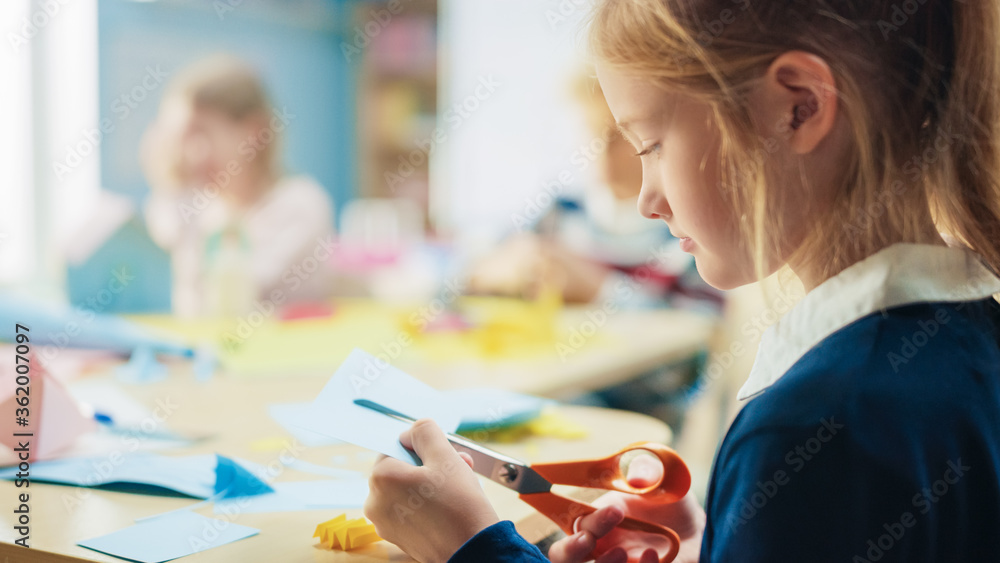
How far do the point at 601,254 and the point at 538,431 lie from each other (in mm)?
1539

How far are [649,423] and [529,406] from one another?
0.16m

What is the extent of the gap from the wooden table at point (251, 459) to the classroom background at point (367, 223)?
1.7 inches

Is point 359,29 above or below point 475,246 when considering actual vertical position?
above

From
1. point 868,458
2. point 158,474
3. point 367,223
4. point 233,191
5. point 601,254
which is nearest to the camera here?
point 868,458

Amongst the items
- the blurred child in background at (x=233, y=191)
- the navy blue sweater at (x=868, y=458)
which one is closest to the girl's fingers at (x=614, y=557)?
the navy blue sweater at (x=868, y=458)

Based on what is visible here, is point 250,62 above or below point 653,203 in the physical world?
above

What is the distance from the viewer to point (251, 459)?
755 millimetres

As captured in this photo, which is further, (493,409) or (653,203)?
(493,409)

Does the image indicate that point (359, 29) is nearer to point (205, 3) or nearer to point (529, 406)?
point (205, 3)

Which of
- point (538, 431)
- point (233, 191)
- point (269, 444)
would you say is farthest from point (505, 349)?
point (233, 191)

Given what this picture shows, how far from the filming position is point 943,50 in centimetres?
55

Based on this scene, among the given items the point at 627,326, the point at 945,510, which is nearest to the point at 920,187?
the point at 945,510

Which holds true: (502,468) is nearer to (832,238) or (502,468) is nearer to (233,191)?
(832,238)

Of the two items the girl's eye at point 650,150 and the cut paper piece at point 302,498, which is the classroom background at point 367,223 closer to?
the girl's eye at point 650,150
